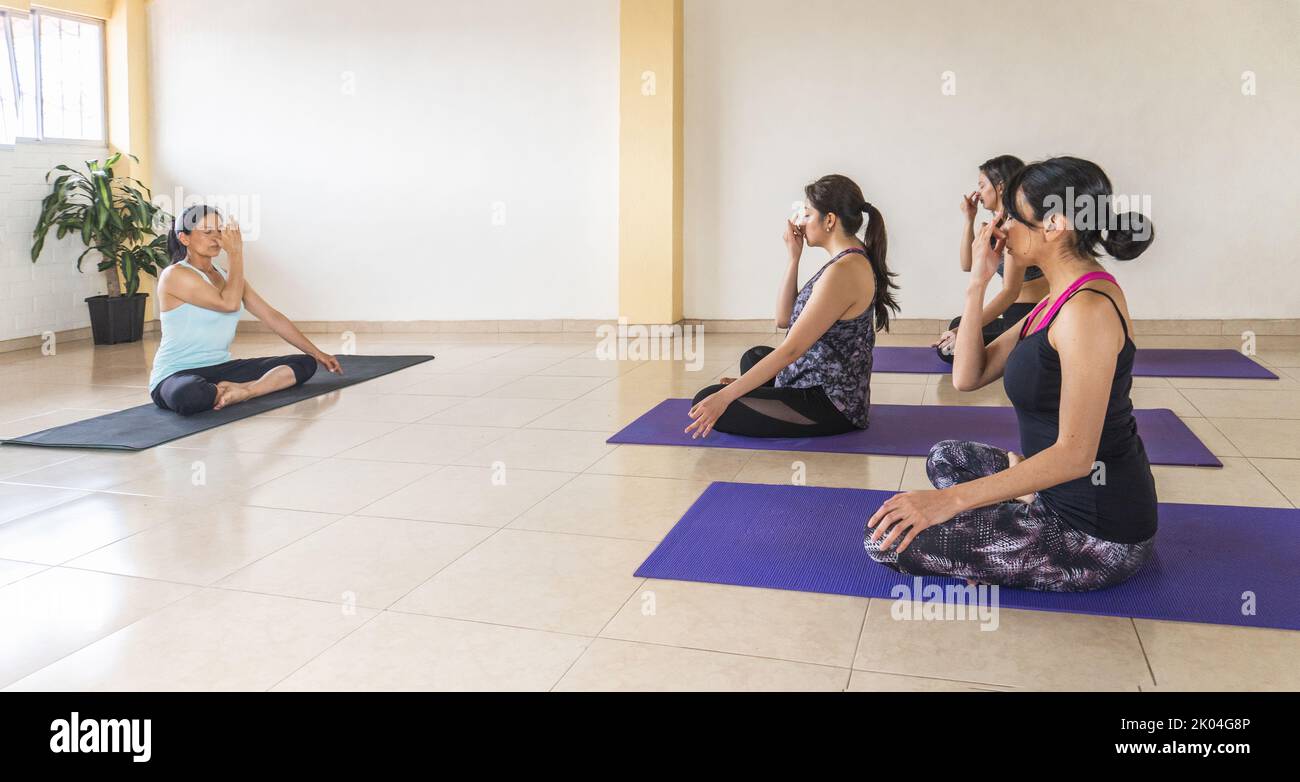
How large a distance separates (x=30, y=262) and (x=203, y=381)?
3365 mm

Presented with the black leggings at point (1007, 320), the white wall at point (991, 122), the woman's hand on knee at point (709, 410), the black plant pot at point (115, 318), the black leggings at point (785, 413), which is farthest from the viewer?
the black plant pot at point (115, 318)

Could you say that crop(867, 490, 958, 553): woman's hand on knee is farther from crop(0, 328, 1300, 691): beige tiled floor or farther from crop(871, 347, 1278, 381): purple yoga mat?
crop(871, 347, 1278, 381): purple yoga mat

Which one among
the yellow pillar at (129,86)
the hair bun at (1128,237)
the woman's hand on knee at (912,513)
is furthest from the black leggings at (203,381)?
the hair bun at (1128,237)

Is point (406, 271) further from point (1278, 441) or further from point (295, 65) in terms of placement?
point (1278, 441)

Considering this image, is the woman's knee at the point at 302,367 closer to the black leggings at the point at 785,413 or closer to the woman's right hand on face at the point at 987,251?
the black leggings at the point at 785,413

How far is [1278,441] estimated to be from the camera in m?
3.78

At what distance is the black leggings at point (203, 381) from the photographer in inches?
181

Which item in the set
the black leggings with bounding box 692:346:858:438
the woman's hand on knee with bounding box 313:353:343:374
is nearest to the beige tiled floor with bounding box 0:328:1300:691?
the black leggings with bounding box 692:346:858:438

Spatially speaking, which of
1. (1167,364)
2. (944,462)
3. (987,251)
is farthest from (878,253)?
(1167,364)

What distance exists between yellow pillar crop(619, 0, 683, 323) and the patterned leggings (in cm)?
498

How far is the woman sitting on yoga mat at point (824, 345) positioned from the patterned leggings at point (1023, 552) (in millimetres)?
1392

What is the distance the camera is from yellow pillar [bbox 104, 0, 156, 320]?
7.63 meters
